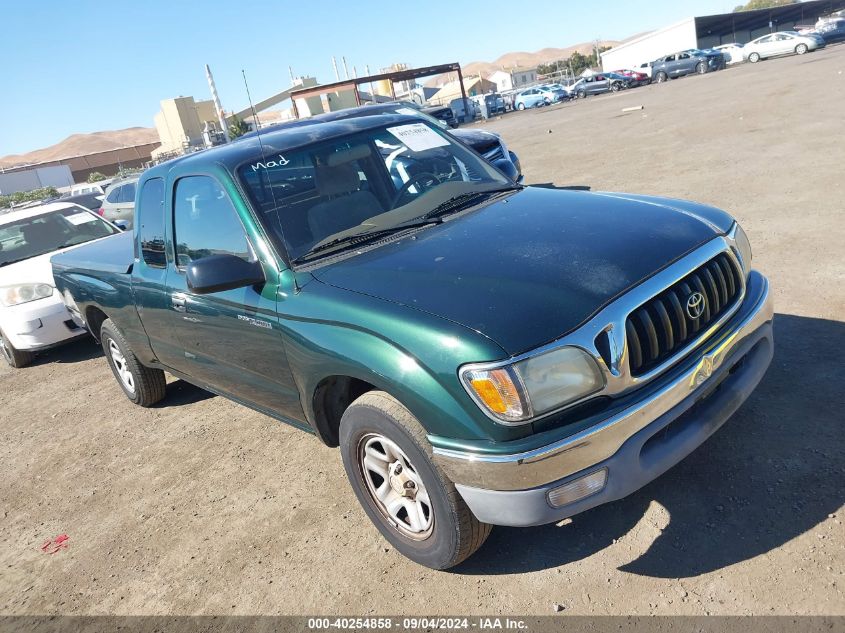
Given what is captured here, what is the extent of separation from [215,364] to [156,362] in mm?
1172

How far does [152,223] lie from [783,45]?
4197 cm

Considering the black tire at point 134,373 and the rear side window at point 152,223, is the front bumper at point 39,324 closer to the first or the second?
the black tire at point 134,373

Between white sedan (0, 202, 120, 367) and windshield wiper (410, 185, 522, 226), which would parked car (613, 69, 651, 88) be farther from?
windshield wiper (410, 185, 522, 226)

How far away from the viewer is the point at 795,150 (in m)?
9.54

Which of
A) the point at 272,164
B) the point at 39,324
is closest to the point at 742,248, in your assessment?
the point at 272,164

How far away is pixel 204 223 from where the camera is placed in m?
3.79

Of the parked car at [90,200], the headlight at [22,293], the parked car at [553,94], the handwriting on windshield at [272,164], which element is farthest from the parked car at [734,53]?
the handwriting on windshield at [272,164]

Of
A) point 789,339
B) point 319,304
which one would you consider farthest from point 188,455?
point 789,339

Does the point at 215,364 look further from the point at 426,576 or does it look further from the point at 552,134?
the point at 552,134

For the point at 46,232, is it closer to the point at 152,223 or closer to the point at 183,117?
the point at 152,223

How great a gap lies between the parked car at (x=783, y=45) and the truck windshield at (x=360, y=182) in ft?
128

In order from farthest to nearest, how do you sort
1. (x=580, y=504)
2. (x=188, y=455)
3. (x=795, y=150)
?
(x=795, y=150) → (x=188, y=455) → (x=580, y=504)

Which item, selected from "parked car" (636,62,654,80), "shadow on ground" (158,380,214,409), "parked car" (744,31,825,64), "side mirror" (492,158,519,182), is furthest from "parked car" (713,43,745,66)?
"shadow on ground" (158,380,214,409)

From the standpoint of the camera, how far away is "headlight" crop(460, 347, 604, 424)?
2.35 metres
